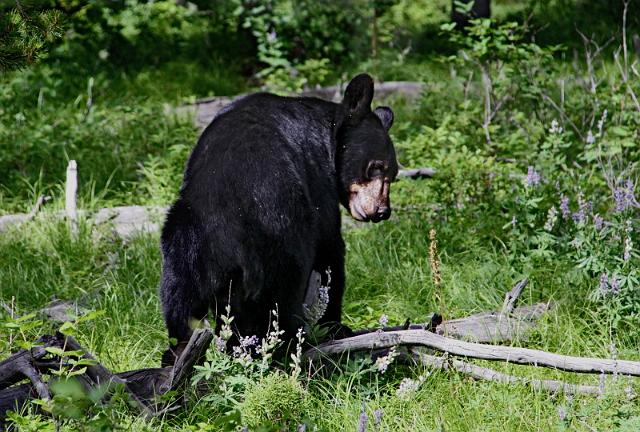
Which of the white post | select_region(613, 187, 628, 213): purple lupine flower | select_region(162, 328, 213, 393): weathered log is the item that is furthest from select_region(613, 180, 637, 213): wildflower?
the white post

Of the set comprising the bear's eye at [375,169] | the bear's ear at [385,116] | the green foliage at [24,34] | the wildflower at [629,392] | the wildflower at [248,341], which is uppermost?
the green foliage at [24,34]

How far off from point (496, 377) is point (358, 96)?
1.50 m

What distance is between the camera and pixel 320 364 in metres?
4.13

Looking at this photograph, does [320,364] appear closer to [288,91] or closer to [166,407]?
[166,407]

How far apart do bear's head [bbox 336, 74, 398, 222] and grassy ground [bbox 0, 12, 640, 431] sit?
0.78 metres

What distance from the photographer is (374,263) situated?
18.6 feet

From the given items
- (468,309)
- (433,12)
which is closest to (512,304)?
(468,309)

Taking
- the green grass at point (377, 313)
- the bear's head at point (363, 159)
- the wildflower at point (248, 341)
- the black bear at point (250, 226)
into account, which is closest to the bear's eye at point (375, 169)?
the bear's head at point (363, 159)

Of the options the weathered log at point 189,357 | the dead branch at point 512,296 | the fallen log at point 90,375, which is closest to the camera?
the fallen log at point 90,375

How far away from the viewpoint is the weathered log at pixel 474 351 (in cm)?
371

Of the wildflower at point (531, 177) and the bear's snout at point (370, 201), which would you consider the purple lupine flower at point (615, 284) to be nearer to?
the wildflower at point (531, 177)

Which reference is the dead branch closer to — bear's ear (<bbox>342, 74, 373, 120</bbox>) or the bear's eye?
the bear's eye

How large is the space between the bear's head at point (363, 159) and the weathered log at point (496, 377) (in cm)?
79

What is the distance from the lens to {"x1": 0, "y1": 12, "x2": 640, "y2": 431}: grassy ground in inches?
150
